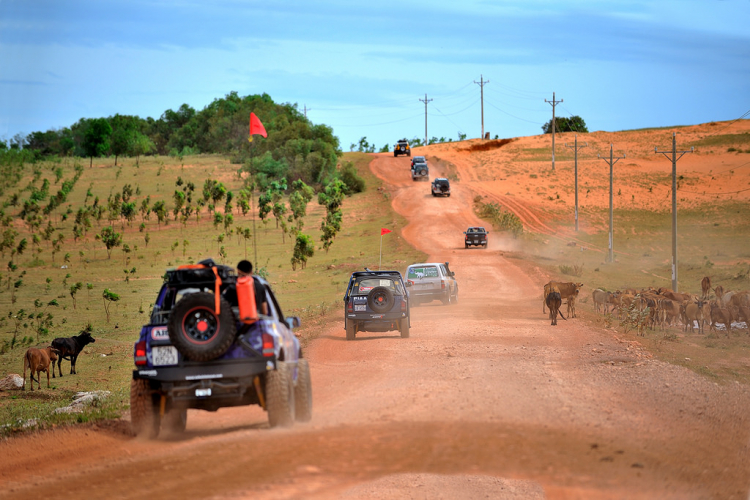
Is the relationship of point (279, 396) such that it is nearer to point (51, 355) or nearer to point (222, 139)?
point (51, 355)

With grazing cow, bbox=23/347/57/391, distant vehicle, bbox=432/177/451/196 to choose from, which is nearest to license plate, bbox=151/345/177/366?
grazing cow, bbox=23/347/57/391

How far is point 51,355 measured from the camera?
2155 cm

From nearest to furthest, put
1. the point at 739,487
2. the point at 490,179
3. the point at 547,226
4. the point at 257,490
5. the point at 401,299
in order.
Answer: the point at 257,490 → the point at 739,487 → the point at 401,299 → the point at 547,226 → the point at 490,179

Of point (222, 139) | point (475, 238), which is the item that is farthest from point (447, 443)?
point (222, 139)

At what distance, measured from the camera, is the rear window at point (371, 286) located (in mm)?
21002

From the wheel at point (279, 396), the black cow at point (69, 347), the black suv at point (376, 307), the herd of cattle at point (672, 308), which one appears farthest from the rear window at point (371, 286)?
the wheel at point (279, 396)

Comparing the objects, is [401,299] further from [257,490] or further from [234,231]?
[234,231]

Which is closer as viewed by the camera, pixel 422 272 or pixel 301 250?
pixel 422 272

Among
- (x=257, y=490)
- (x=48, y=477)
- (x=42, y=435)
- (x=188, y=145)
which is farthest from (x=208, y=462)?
(x=188, y=145)

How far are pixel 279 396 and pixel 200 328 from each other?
4.13 feet

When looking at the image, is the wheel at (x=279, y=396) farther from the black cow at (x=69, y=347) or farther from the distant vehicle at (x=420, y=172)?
the distant vehicle at (x=420, y=172)

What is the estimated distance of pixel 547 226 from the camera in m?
71.1

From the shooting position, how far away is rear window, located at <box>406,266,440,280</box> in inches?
1209

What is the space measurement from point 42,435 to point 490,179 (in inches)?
3471
